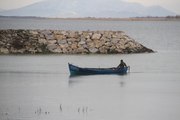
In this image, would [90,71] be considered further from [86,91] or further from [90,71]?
[86,91]

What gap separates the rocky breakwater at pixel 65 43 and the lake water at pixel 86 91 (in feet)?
12.8

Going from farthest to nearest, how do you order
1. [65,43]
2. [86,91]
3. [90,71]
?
[65,43] → [90,71] → [86,91]

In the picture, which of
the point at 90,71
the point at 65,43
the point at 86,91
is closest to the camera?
the point at 86,91

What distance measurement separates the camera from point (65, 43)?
152ft

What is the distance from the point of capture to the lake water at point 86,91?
22.4 meters

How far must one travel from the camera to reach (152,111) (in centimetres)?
2291

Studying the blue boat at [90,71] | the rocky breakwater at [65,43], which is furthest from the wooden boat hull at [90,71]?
the rocky breakwater at [65,43]

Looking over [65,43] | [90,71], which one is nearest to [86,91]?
[90,71]

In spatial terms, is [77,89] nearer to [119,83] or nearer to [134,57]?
[119,83]

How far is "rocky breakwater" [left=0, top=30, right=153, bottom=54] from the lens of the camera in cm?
4559

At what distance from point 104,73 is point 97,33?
14352 mm

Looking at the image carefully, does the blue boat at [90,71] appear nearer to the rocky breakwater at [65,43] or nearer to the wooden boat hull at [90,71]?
the wooden boat hull at [90,71]

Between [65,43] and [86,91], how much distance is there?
1889 cm

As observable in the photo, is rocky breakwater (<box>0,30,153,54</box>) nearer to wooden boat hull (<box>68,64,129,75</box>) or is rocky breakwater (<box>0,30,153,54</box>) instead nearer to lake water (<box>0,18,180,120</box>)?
lake water (<box>0,18,180,120</box>)
